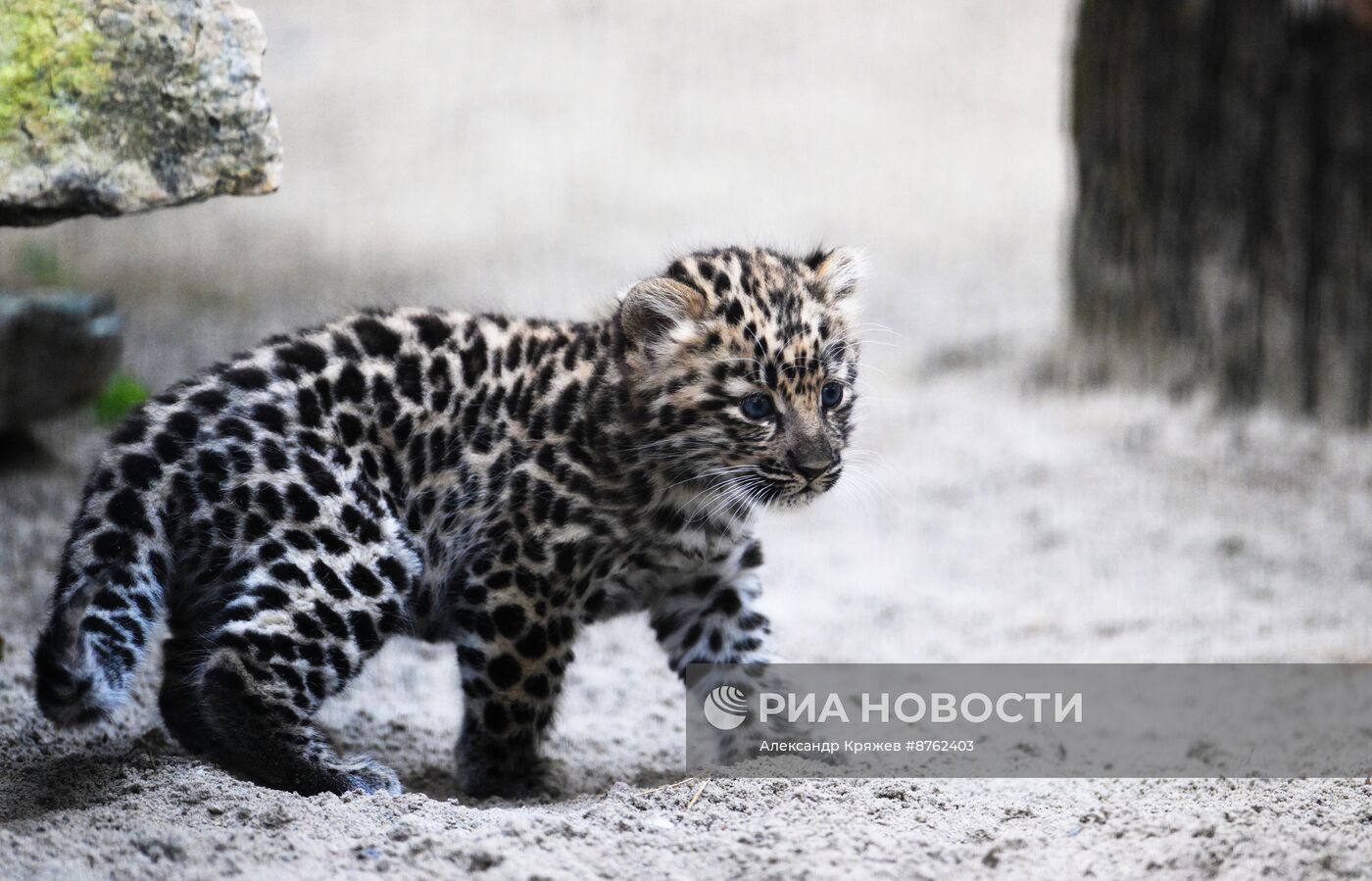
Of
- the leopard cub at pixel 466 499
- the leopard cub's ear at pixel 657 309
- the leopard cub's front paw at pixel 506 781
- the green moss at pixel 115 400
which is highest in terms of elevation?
the green moss at pixel 115 400

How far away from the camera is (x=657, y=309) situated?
15.8ft

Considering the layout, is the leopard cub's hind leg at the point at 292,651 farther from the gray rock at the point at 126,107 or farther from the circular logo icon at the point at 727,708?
the gray rock at the point at 126,107

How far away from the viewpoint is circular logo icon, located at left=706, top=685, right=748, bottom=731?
496 cm

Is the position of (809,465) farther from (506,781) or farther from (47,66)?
(47,66)

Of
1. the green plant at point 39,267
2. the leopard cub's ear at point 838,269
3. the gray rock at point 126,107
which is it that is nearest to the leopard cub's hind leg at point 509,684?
the leopard cub's ear at point 838,269

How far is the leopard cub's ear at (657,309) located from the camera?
478 centimetres

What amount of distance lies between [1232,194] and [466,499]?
237 inches

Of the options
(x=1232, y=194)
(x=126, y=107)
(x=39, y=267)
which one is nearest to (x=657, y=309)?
(x=126, y=107)

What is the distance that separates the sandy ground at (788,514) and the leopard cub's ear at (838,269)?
58 centimetres

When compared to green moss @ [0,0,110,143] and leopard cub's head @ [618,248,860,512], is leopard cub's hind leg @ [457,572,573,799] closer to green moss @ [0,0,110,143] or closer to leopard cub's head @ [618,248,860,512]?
leopard cub's head @ [618,248,860,512]

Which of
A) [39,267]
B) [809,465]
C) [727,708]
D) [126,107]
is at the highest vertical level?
[39,267]

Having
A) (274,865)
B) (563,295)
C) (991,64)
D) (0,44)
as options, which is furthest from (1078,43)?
(274,865)

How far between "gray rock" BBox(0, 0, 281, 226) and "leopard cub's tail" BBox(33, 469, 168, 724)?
962 millimetres

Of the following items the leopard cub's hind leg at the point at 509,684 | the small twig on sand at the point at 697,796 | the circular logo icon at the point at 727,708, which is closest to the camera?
the small twig on sand at the point at 697,796
